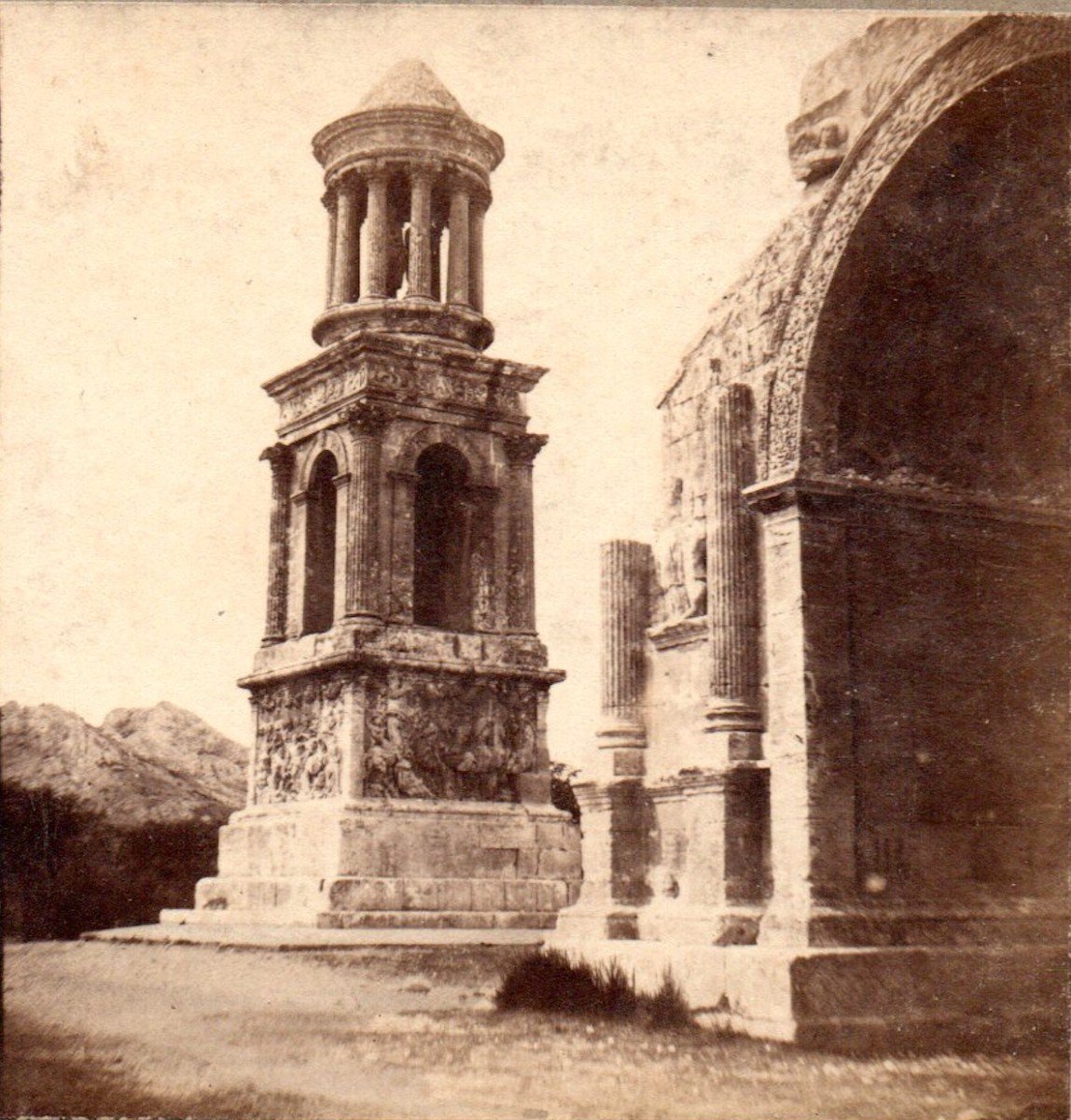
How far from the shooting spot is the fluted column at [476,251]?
1961 cm

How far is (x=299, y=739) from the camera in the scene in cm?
1708

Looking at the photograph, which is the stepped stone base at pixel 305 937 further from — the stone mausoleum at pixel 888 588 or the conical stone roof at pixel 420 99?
the conical stone roof at pixel 420 99

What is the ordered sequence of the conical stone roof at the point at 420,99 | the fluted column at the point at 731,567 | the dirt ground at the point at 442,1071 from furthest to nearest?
the conical stone roof at the point at 420,99, the fluted column at the point at 731,567, the dirt ground at the point at 442,1071

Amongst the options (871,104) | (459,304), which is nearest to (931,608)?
(871,104)

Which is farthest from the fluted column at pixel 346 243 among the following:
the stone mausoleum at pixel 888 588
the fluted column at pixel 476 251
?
the stone mausoleum at pixel 888 588

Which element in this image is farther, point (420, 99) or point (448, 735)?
point (420, 99)

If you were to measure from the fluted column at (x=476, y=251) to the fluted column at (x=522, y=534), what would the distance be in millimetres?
2192

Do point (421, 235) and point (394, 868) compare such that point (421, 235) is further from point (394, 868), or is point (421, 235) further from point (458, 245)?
point (394, 868)

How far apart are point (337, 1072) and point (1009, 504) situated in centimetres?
430

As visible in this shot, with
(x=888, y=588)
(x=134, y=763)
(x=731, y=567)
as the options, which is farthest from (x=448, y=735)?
(x=888, y=588)

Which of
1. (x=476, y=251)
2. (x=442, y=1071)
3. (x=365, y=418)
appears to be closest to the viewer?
(x=442, y=1071)

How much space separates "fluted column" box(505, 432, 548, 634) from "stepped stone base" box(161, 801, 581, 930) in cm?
230

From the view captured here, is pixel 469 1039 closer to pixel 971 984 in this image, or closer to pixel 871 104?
pixel 971 984

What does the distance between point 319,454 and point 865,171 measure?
11562mm
